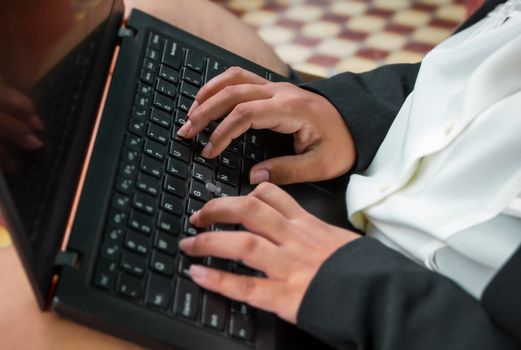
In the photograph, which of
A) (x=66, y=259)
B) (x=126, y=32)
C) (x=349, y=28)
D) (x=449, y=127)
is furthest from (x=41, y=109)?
(x=349, y=28)

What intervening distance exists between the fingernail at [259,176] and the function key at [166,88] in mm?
125

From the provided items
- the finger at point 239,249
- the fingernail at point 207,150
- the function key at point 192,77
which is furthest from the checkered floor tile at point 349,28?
the finger at point 239,249

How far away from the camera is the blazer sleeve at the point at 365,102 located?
2.31 ft

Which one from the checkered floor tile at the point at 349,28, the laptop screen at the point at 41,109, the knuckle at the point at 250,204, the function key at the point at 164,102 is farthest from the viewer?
the checkered floor tile at the point at 349,28

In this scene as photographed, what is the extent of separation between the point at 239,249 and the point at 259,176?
0.13m

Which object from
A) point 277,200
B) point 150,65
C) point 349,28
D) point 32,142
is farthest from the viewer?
point 349,28

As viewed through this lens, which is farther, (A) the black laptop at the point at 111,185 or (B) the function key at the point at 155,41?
(B) the function key at the point at 155,41

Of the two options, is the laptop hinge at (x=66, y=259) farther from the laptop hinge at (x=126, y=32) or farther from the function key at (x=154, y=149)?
the laptop hinge at (x=126, y=32)

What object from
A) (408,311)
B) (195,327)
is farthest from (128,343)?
(408,311)

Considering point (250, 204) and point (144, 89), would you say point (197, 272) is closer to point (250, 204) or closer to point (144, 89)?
point (250, 204)

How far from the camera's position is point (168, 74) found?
672 millimetres

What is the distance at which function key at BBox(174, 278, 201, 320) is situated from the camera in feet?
1.57

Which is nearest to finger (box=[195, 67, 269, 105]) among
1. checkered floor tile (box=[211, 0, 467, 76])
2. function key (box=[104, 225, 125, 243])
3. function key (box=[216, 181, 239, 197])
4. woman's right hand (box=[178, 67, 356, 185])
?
woman's right hand (box=[178, 67, 356, 185])

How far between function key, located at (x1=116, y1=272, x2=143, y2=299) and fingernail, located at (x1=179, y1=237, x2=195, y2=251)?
0.05 metres
